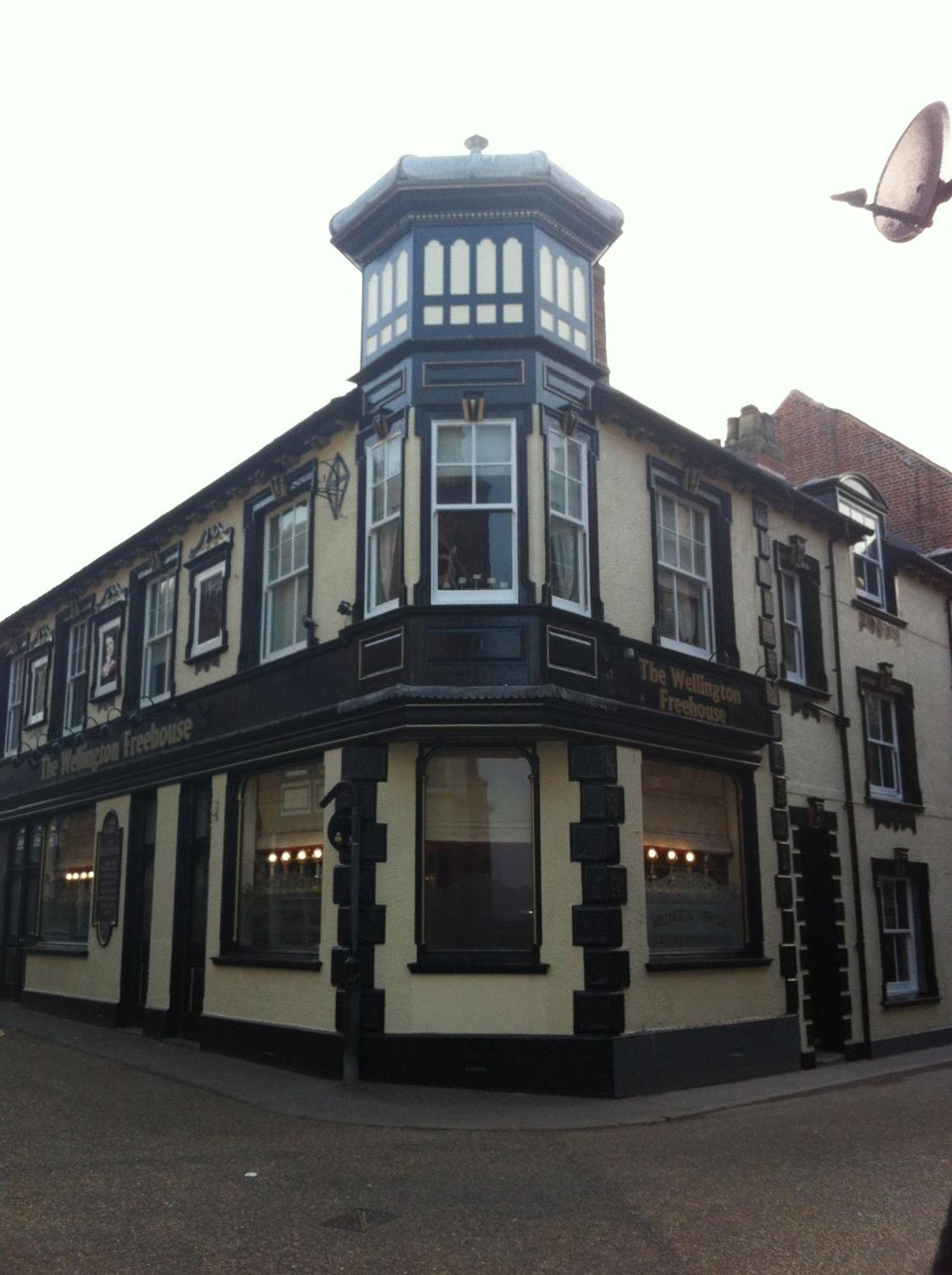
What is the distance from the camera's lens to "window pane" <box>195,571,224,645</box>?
17109 millimetres

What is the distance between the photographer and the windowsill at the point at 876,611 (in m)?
18.7

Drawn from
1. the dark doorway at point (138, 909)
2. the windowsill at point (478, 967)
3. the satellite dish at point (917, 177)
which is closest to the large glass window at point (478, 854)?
the windowsill at point (478, 967)

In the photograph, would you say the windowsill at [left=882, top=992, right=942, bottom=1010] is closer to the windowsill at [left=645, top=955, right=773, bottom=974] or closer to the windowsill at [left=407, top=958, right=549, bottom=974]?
the windowsill at [left=645, top=955, right=773, bottom=974]

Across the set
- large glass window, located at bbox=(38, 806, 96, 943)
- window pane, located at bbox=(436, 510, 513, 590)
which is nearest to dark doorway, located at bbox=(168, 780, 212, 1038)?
large glass window, located at bbox=(38, 806, 96, 943)

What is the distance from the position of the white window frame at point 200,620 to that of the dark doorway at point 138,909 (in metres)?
2.60

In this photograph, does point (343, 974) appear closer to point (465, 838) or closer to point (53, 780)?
point (465, 838)

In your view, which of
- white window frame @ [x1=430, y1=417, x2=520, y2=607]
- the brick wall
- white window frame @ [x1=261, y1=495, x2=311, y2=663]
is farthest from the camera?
the brick wall

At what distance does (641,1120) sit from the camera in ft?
35.7

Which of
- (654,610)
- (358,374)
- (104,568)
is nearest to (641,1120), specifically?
(654,610)

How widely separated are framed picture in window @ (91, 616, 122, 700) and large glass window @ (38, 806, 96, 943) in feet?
6.76

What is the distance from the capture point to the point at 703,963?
13.7 meters

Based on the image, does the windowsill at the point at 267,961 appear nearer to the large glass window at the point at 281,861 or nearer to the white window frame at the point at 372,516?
the large glass window at the point at 281,861

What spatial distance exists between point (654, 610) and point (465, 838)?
3.76m

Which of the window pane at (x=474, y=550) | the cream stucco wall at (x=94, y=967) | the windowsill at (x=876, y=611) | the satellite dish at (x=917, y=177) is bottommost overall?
the cream stucco wall at (x=94, y=967)
